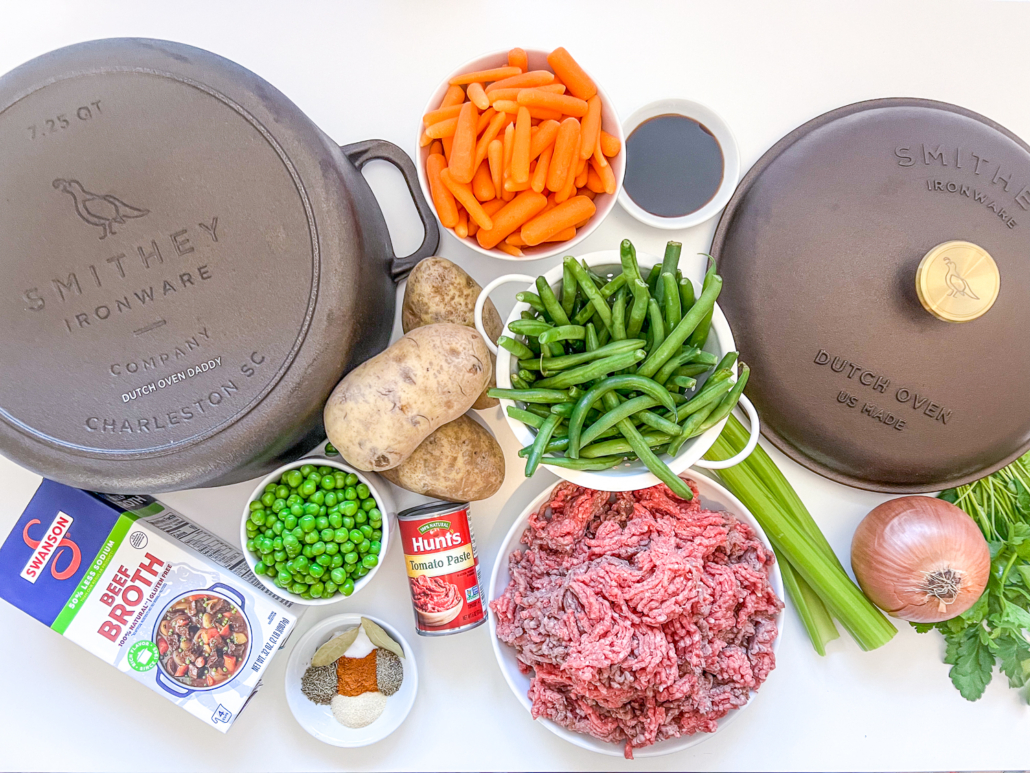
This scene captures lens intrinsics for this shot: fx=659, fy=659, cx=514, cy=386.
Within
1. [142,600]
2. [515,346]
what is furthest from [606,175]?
[142,600]

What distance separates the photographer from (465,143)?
130cm

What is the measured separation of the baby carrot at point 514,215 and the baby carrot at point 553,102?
0.17m

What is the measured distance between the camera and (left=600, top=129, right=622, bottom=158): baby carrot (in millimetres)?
1339

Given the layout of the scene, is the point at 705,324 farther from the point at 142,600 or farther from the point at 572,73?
the point at 142,600

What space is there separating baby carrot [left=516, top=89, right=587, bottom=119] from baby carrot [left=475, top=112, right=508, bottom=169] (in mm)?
48

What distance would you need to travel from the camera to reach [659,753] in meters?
1.45

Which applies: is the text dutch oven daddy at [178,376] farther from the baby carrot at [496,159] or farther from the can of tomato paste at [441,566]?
the baby carrot at [496,159]

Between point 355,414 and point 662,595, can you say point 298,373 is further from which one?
point 662,595

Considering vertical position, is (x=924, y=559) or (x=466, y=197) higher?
(x=466, y=197)

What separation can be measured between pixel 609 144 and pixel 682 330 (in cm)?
42

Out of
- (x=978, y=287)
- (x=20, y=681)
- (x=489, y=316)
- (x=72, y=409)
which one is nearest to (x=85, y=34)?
(x=72, y=409)

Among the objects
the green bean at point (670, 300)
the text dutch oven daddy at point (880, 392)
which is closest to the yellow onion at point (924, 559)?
the text dutch oven daddy at point (880, 392)

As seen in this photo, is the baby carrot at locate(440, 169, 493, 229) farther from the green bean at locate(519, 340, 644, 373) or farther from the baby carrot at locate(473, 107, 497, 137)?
the green bean at locate(519, 340, 644, 373)

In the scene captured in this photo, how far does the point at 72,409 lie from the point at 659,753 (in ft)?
4.56
